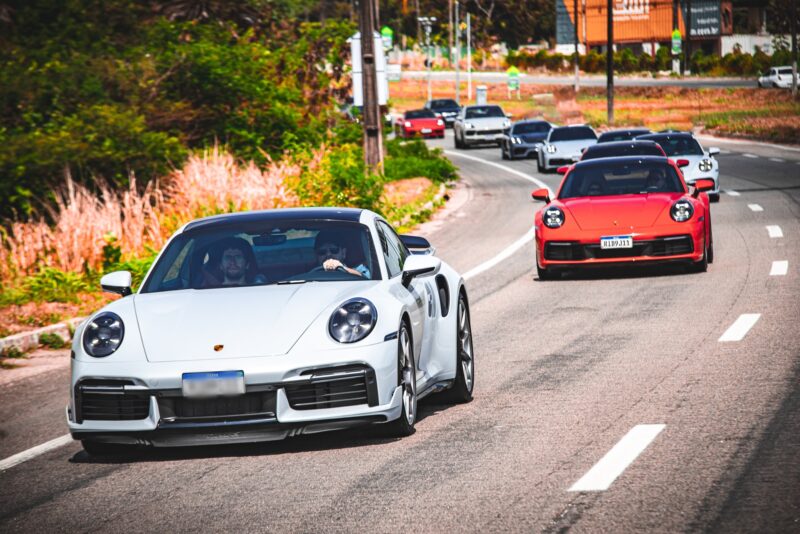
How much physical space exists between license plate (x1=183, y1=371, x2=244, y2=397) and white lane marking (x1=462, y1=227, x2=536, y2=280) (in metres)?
10.1

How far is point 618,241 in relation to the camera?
15.8m

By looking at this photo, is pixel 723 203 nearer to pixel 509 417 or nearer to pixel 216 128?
pixel 216 128

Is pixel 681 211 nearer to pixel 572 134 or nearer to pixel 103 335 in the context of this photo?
pixel 103 335

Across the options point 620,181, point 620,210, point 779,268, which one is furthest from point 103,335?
point 620,181

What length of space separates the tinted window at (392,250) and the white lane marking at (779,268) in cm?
775

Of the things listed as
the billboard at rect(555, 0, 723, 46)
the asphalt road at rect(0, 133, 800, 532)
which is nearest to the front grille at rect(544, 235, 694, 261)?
the asphalt road at rect(0, 133, 800, 532)

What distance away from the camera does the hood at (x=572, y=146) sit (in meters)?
38.0

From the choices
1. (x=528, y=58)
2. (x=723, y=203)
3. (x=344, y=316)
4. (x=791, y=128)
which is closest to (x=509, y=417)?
(x=344, y=316)

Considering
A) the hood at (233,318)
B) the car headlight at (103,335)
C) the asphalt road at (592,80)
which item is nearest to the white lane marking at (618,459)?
the hood at (233,318)

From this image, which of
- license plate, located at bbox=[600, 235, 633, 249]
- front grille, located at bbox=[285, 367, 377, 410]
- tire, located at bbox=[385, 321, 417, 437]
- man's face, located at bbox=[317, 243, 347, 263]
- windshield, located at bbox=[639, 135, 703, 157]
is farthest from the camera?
windshield, located at bbox=[639, 135, 703, 157]

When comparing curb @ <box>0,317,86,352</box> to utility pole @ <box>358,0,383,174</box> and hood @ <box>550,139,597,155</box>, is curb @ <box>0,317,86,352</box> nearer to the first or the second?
utility pole @ <box>358,0,383,174</box>

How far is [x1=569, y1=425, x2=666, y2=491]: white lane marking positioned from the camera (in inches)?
249

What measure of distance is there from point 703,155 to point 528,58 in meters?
103

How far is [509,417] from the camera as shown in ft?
27.3
